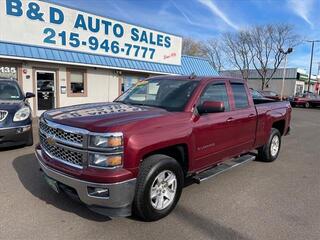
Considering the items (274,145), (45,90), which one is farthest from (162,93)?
(45,90)

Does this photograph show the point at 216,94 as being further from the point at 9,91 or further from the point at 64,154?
the point at 9,91

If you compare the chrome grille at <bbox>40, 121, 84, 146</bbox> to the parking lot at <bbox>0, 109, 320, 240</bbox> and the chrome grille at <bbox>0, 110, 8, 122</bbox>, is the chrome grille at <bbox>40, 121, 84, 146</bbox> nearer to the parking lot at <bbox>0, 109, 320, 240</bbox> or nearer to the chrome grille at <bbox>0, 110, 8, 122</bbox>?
the parking lot at <bbox>0, 109, 320, 240</bbox>

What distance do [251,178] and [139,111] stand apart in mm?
2902

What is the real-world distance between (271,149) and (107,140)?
187 inches

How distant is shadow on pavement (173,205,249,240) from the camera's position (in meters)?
3.54

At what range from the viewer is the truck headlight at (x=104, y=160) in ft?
10.8

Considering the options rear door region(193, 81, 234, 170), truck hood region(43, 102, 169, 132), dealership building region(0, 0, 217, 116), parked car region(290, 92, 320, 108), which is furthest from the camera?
parked car region(290, 92, 320, 108)

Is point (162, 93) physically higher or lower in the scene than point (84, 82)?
higher

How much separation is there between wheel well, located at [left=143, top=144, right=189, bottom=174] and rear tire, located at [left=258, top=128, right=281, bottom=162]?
3.03m

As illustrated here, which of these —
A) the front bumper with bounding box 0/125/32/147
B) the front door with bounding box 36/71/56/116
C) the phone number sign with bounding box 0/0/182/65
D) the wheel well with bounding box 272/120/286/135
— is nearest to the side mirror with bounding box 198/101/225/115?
the wheel well with bounding box 272/120/286/135

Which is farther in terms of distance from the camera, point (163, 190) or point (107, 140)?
point (163, 190)

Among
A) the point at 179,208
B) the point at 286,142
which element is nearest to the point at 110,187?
the point at 179,208

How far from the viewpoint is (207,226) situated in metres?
3.75

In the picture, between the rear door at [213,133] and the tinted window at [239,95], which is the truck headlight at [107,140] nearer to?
the rear door at [213,133]
